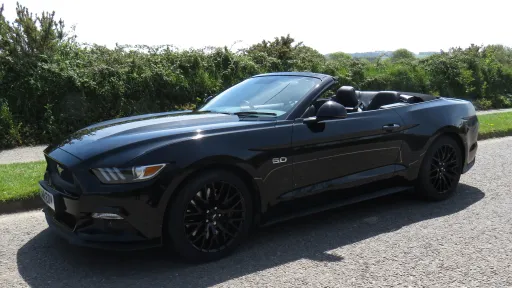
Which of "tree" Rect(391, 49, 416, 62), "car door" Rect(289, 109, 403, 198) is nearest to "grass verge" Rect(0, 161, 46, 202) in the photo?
"car door" Rect(289, 109, 403, 198)

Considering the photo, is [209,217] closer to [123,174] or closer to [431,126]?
[123,174]

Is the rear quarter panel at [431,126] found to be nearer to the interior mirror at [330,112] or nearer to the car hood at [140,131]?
the interior mirror at [330,112]

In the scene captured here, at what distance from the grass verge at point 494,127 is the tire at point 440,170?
17.5 ft

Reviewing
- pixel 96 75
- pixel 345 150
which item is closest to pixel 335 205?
pixel 345 150

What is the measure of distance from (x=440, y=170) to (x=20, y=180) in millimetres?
5049

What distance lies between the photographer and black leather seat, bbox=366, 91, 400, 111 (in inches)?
232

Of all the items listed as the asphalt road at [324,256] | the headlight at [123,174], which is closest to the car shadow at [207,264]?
the asphalt road at [324,256]

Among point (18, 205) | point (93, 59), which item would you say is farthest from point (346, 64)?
point (18, 205)

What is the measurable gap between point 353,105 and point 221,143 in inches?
81.8

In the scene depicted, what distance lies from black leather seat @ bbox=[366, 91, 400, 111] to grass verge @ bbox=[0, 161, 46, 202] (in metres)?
3.99

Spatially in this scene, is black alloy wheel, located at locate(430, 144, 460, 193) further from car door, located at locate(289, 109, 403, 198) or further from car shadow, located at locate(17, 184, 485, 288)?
car door, located at locate(289, 109, 403, 198)

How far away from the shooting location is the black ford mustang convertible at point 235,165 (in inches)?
148

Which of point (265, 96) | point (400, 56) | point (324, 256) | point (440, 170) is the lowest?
point (324, 256)

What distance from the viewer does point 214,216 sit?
406 centimetres
